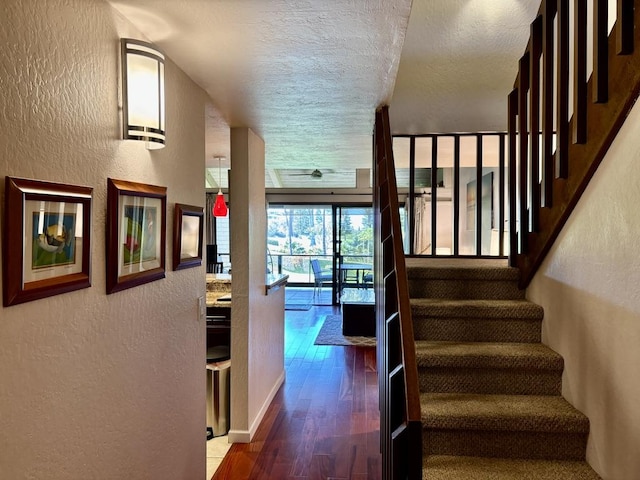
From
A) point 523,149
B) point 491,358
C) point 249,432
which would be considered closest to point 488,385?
point 491,358

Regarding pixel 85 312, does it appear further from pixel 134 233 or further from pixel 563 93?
pixel 563 93

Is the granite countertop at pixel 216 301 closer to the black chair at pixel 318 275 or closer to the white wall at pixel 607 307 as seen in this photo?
the white wall at pixel 607 307

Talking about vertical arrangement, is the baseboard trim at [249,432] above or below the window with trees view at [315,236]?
below

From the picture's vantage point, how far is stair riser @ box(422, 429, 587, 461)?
194 centimetres

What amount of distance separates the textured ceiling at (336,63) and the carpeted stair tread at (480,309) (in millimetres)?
1156

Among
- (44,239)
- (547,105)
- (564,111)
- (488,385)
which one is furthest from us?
(547,105)

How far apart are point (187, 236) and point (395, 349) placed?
1089mm

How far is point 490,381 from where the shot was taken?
7.27 feet

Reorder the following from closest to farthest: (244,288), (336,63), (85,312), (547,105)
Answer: (85,312), (336,63), (547,105), (244,288)

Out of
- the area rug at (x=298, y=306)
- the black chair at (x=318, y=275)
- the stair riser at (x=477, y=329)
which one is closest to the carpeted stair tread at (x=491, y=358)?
the stair riser at (x=477, y=329)

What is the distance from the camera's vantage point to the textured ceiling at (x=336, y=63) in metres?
Result: 1.56

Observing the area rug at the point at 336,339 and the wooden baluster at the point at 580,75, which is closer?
the wooden baluster at the point at 580,75

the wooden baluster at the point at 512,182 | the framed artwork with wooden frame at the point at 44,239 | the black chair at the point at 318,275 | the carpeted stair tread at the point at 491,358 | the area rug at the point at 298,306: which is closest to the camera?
the framed artwork with wooden frame at the point at 44,239

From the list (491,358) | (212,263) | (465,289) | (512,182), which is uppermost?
(512,182)
